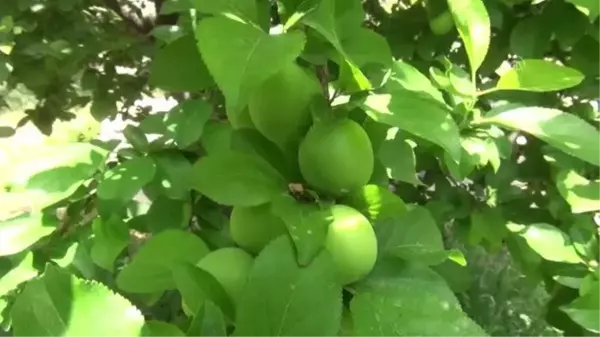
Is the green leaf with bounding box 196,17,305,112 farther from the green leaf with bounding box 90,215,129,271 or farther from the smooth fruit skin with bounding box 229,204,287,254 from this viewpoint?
the green leaf with bounding box 90,215,129,271

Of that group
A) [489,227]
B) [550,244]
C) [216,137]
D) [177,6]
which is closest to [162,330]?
[216,137]

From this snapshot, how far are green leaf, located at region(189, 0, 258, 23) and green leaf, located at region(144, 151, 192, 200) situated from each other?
22 cm

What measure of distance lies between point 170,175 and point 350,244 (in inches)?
10.5

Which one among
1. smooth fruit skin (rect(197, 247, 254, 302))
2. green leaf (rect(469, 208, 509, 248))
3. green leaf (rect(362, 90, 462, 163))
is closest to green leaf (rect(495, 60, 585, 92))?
green leaf (rect(362, 90, 462, 163))

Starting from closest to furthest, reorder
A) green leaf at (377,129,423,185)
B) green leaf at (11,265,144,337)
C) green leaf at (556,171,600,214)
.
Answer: green leaf at (11,265,144,337)
green leaf at (377,129,423,185)
green leaf at (556,171,600,214)

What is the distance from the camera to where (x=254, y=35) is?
1.31ft

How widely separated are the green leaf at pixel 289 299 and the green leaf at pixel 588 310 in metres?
0.33

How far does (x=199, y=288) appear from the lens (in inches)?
15.7

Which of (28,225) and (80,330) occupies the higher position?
(80,330)

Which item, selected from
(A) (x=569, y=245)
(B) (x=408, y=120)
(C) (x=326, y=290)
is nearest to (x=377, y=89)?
(B) (x=408, y=120)

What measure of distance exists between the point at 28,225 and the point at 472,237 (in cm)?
58

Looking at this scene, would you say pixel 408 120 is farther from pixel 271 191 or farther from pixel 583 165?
pixel 583 165

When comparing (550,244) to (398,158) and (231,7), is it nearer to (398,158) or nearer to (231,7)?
(398,158)

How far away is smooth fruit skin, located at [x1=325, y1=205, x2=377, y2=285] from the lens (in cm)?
41
